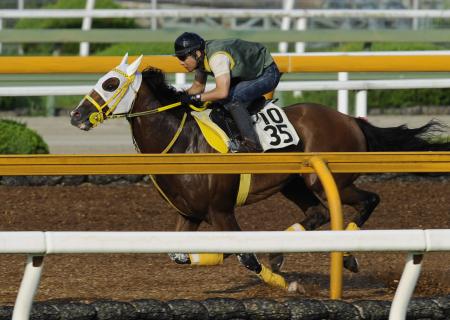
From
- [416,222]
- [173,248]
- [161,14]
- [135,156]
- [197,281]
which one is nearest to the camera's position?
[173,248]

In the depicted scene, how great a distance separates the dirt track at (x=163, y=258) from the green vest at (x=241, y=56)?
102 centimetres

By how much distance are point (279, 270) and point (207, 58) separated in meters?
1.11

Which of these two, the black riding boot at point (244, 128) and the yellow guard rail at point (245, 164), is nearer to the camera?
the yellow guard rail at point (245, 164)

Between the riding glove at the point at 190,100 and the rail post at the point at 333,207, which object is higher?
the riding glove at the point at 190,100

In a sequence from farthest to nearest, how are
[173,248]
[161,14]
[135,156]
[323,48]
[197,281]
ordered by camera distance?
1. [323,48]
2. [161,14]
3. [197,281]
4. [135,156]
5. [173,248]

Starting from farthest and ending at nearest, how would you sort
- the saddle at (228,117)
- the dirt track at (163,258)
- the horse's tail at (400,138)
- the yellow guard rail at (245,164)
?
the horse's tail at (400,138)
the saddle at (228,117)
the dirt track at (163,258)
the yellow guard rail at (245,164)

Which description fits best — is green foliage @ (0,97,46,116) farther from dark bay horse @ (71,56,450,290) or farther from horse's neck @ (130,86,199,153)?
horse's neck @ (130,86,199,153)

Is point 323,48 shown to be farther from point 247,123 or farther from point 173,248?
point 173,248

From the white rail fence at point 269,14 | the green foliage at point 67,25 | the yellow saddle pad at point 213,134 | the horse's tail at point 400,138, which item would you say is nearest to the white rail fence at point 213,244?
the yellow saddle pad at point 213,134

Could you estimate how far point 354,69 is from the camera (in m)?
8.05

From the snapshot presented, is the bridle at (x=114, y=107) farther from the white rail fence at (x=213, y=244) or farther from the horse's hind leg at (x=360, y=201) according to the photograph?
the white rail fence at (x=213, y=244)

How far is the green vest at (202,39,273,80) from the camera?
6.34 meters

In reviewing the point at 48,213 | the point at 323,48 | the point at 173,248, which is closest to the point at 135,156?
the point at 173,248

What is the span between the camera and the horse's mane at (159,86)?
6.40 meters
